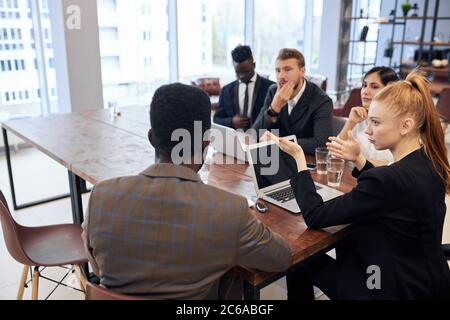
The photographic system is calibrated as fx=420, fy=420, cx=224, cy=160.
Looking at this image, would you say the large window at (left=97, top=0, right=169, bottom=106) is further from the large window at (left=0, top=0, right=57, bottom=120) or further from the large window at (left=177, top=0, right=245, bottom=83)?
the large window at (left=0, top=0, right=57, bottom=120)

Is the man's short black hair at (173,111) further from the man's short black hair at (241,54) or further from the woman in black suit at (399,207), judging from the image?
the man's short black hair at (241,54)

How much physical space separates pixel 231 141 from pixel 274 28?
610cm

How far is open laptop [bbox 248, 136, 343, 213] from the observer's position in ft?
5.86

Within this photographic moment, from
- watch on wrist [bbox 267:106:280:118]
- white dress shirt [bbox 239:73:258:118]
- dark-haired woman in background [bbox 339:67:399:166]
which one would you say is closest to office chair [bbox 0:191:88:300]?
watch on wrist [bbox 267:106:280:118]

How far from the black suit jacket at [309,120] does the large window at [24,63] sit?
3.67 metres

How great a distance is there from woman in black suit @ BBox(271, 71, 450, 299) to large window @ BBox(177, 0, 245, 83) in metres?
5.40

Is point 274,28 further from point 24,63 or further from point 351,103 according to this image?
point 24,63

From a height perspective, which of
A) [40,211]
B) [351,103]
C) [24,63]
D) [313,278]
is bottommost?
[40,211]

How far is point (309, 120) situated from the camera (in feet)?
8.62

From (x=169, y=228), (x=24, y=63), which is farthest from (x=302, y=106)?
(x=24, y=63)
